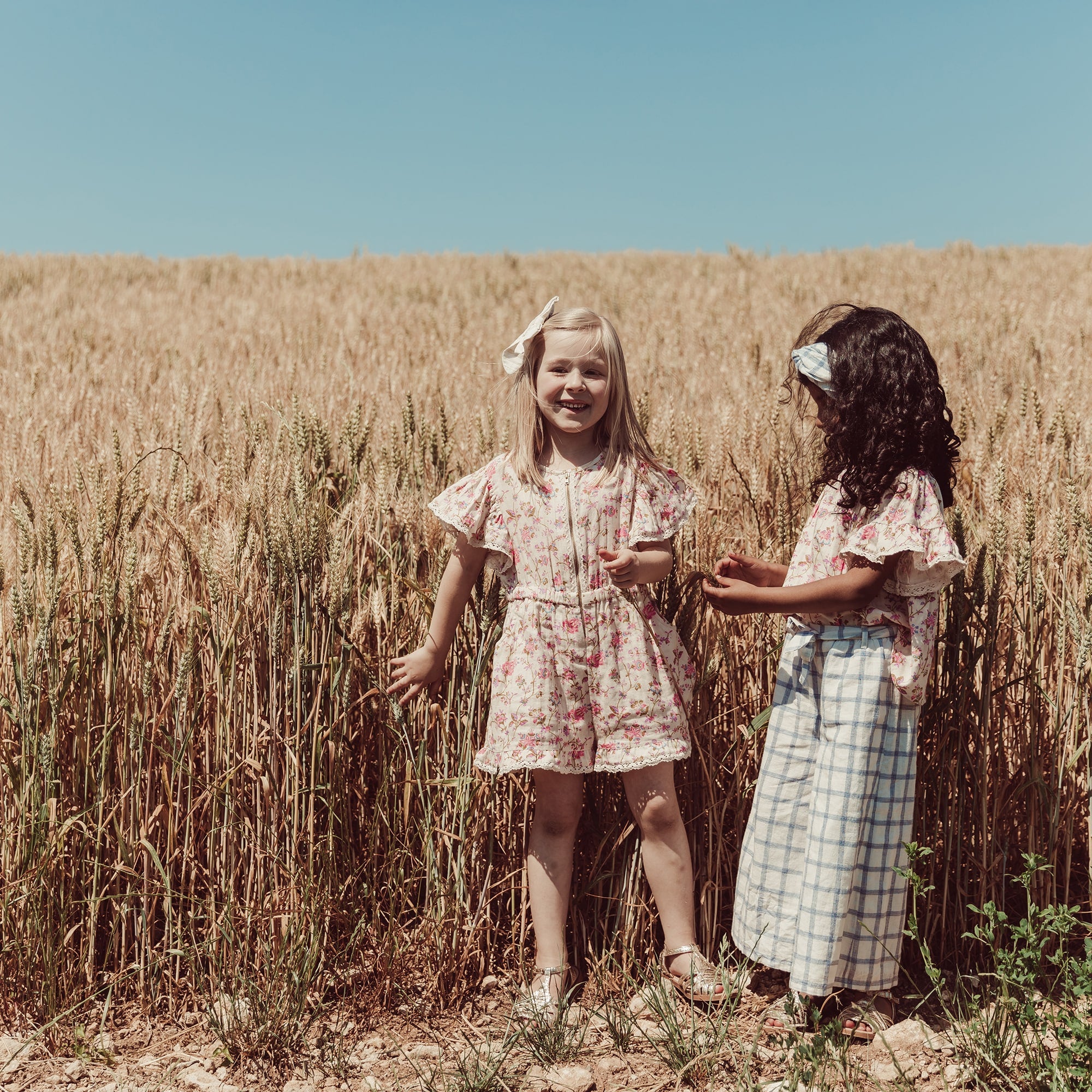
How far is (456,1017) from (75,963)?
0.78m

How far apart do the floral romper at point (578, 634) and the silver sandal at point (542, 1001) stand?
41 centimetres

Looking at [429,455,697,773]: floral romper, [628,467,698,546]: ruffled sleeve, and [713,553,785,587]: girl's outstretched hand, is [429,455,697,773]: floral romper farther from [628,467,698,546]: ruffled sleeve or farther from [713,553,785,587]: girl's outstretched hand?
[713,553,785,587]: girl's outstretched hand

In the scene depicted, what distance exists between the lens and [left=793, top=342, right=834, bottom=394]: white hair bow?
1.83m

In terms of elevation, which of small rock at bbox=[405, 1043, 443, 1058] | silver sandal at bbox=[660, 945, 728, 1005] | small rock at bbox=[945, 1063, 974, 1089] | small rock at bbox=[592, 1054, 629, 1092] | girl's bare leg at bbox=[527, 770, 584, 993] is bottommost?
small rock at bbox=[405, 1043, 443, 1058]

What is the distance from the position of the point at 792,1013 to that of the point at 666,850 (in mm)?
353

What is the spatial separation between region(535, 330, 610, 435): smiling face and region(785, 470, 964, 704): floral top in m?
0.48

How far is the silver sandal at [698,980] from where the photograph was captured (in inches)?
75.3

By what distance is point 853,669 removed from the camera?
1.78 m

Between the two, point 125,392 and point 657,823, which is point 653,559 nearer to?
point 657,823

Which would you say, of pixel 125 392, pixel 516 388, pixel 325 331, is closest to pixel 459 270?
pixel 325 331

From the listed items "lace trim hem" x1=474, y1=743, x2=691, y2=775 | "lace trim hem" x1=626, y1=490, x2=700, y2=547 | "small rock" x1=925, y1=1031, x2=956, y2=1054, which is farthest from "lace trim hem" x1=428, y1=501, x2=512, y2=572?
"small rock" x1=925, y1=1031, x2=956, y2=1054

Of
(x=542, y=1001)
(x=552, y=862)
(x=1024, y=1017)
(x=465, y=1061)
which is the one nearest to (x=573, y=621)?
(x=552, y=862)

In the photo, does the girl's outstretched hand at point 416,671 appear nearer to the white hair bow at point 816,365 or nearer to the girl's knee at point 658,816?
the girl's knee at point 658,816

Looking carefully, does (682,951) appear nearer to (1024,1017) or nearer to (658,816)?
(658,816)
